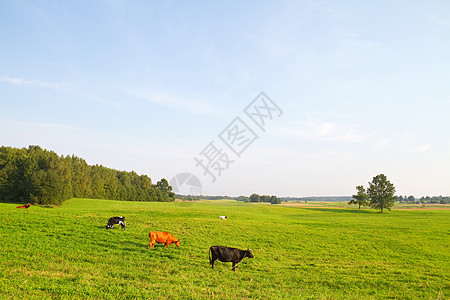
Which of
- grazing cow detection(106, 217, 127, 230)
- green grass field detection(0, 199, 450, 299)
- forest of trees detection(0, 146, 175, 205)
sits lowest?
green grass field detection(0, 199, 450, 299)

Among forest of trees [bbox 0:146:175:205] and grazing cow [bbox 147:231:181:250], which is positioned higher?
forest of trees [bbox 0:146:175:205]

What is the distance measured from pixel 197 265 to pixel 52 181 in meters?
55.8

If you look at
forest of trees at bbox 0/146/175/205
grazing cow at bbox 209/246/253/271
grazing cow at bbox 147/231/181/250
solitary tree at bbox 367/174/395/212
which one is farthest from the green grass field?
solitary tree at bbox 367/174/395/212

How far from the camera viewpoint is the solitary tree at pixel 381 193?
258 feet

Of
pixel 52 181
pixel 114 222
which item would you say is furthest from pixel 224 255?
pixel 52 181

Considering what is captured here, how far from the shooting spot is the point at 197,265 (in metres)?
15.4

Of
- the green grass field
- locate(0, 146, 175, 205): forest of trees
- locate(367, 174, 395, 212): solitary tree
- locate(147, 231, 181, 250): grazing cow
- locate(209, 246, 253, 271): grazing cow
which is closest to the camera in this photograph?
the green grass field

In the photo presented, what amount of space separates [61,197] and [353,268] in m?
61.6

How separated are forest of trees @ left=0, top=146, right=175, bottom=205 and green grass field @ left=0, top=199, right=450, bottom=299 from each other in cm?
4087

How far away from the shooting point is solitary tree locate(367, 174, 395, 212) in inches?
3091

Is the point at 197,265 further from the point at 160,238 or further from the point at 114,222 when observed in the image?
the point at 114,222

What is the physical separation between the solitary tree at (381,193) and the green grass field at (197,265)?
2218 inches

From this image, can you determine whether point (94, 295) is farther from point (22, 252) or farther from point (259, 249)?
point (259, 249)

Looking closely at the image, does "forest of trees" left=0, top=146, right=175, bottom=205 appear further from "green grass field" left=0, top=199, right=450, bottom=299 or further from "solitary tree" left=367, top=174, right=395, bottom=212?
"solitary tree" left=367, top=174, right=395, bottom=212
